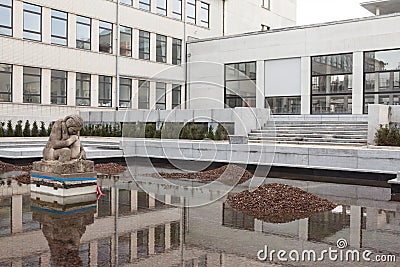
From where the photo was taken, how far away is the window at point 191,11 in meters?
43.9

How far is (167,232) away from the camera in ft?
24.8

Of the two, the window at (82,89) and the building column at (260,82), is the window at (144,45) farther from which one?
the building column at (260,82)

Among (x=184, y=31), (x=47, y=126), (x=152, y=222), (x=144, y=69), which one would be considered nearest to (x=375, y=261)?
(x=152, y=222)

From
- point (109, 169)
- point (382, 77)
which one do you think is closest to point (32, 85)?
point (109, 169)

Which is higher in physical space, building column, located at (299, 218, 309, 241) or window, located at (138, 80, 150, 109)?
window, located at (138, 80, 150, 109)

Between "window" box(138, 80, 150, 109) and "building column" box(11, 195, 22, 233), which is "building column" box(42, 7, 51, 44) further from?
"building column" box(11, 195, 22, 233)

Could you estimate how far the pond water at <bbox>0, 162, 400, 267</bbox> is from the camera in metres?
6.12

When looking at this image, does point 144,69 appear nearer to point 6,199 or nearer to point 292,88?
point 292,88

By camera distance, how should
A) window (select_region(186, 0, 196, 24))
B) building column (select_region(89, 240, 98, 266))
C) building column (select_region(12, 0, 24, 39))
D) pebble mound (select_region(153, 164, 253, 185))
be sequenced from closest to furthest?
1. building column (select_region(89, 240, 98, 266))
2. pebble mound (select_region(153, 164, 253, 185))
3. building column (select_region(12, 0, 24, 39))
4. window (select_region(186, 0, 196, 24))

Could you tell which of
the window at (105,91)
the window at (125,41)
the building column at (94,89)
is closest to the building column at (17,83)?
Result: the building column at (94,89)

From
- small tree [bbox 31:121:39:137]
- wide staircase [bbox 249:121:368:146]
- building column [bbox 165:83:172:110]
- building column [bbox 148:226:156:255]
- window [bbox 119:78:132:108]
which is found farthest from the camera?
building column [bbox 165:83:172:110]

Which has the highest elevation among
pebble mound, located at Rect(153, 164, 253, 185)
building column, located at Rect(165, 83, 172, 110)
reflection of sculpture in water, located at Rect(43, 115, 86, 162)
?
building column, located at Rect(165, 83, 172, 110)

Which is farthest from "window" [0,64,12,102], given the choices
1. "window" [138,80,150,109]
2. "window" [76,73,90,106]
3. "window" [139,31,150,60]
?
"window" [139,31,150,60]

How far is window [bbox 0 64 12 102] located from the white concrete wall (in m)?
14.8
